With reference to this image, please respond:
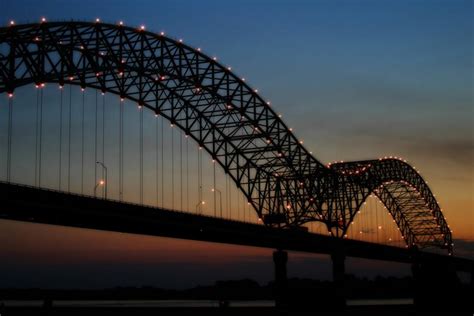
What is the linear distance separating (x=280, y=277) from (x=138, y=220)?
31433mm

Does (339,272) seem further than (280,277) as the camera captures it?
Yes

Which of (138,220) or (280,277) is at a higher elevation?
(138,220)

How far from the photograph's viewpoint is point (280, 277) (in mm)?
94438

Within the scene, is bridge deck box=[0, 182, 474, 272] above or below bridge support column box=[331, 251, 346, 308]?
above

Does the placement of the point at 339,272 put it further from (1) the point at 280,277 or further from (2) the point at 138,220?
(2) the point at 138,220

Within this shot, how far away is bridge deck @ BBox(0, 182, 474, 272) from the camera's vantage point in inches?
2191

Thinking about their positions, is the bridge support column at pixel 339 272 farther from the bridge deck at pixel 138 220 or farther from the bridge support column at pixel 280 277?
the bridge support column at pixel 280 277

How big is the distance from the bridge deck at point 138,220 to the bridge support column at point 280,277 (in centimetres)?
161

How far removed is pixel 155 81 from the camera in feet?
250

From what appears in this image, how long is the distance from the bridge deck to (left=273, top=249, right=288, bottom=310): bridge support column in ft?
5.27

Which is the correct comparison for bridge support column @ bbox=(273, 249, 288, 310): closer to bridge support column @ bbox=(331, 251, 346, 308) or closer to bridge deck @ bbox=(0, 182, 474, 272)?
bridge deck @ bbox=(0, 182, 474, 272)

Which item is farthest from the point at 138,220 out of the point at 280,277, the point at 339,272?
the point at 339,272

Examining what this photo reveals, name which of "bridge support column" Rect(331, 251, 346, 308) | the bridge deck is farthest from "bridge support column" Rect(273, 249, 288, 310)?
"bridge support column" Rect(331, 251, 346, 308)

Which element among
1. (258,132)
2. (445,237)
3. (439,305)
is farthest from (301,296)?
(445,237)
